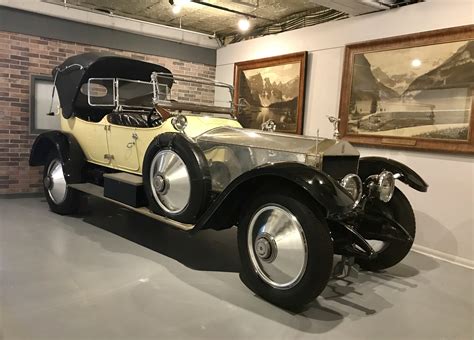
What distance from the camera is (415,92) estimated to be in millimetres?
4336

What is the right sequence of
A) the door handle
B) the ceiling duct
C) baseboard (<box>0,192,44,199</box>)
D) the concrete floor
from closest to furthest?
the concrete floor < the door handle < the ceiling duct < baseboard (<box>0,192,44,199</box>)

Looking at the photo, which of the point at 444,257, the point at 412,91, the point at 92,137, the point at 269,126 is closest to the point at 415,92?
the point at 412,91

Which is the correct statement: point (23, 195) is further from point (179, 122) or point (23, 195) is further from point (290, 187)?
point (290, 187)

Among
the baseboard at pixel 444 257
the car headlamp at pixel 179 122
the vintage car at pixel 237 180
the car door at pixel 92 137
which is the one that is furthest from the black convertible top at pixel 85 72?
the baseboard at pixel 444 257

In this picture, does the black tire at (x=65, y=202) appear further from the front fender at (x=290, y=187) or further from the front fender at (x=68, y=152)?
the front fender at (x=290, y=187)

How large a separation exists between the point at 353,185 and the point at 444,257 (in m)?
2.03

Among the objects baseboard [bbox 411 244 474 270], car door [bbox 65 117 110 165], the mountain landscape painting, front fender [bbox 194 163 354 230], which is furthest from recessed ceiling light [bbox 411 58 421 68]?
car door [bbox 65 117 110 165]

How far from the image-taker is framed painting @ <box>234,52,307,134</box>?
5766 mm

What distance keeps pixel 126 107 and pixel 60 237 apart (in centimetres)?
169

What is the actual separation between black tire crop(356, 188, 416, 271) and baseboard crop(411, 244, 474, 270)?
946 millimetres

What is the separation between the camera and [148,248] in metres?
3.82

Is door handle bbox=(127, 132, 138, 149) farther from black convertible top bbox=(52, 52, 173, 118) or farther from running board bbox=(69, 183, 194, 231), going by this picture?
black convertible top bbox=(52, 52, 173, 118)

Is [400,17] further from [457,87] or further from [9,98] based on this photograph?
[9,98]

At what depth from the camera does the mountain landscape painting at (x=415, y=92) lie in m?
3.96
